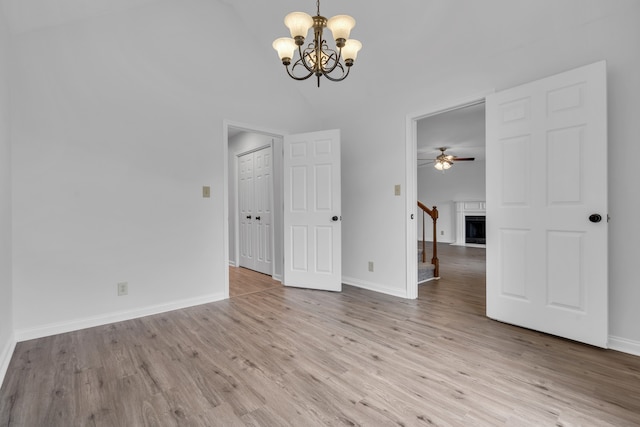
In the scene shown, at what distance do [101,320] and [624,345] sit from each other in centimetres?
413

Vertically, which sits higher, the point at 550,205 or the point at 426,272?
the point at 550,205

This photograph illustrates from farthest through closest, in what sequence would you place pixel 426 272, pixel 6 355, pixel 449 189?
pixel 449 189, pixel 426 272, pixel 6 355

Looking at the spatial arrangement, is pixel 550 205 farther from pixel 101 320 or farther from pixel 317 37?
pixel 101 320

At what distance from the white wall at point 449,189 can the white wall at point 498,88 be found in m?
5.34

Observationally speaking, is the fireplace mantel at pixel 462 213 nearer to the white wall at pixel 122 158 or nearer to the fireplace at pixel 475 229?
the fireplace at pixel 475 229

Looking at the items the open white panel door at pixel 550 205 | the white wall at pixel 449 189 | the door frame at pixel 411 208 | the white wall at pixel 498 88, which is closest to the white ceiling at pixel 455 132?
the door frame at pixel 411 208

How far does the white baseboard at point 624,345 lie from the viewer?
2.13 metres

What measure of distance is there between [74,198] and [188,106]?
1.39 metres

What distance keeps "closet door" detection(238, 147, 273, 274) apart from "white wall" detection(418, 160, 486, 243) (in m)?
5.24

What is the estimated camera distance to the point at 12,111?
2434 millimetres

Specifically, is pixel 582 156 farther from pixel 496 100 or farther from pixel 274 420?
pixel 274 420

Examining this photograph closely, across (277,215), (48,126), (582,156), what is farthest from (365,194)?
(48,126)

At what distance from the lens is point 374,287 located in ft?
12.7

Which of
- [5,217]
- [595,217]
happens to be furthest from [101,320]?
[595,217]
